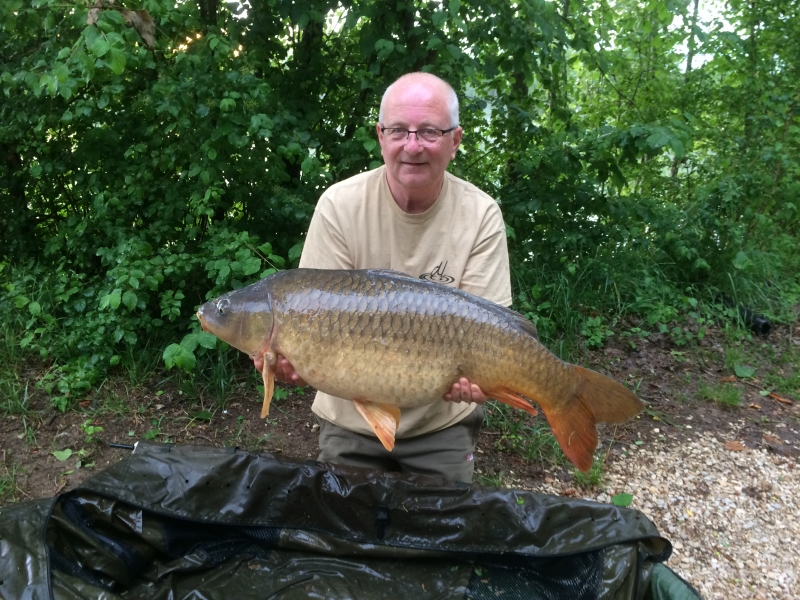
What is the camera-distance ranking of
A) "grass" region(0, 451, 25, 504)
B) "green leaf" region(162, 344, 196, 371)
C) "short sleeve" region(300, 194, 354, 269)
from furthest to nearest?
1. "green leaf" region(162, 344, 196, 371)
2. "grass" region(0, 451, 25, 504)
3. "short sleeve" region(300, 194, 354, 269)

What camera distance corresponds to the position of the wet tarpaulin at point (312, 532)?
64.1 inches

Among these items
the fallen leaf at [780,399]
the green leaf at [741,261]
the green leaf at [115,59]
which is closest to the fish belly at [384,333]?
the green leaf at [115,59]

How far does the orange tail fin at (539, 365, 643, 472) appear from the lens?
4.96 ft

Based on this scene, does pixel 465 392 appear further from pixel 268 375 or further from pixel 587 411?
pixel 268 375

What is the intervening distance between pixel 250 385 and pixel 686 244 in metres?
2.67

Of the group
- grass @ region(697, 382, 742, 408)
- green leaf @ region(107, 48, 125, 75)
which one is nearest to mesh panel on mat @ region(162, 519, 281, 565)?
green leaf @ region(107, 48, 125, 75)

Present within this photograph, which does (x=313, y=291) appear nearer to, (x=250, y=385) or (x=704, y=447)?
(x=250, y=385)

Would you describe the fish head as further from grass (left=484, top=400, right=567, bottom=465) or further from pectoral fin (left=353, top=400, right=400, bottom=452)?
grass (left=484, top=400, right=567, bottom=465)

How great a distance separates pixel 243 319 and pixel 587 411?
852mm

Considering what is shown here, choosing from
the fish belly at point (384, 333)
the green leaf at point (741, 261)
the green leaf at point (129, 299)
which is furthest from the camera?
the green leaf at point (741, 261)

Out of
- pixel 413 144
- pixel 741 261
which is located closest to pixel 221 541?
pixel 413 144

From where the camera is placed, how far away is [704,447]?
2.57 metres

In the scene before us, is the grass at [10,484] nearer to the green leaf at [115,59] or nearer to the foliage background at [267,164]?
the foliage background at [267,164]

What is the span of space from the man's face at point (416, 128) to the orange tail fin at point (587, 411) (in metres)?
0.61
